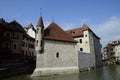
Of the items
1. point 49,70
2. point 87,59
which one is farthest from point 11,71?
point 87,59

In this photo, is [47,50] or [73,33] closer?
[47,50]

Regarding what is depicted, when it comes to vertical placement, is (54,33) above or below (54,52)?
above

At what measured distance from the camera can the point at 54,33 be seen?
1197 inches

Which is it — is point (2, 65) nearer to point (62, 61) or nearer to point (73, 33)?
point (62, 61)

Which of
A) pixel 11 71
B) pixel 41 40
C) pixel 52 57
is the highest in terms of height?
pixel 41 40

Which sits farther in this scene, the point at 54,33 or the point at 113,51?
the point at 113,51

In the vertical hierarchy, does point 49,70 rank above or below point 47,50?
below

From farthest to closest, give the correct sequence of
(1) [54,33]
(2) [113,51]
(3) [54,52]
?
(2) [113,51] < (1) [54,33] < (3) [54,52]

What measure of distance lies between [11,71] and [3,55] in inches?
216

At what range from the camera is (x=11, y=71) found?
90.9 ft

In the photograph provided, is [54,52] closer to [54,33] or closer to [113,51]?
[54,33]

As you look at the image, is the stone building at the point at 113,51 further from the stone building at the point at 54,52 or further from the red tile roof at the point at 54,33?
the red tile roof at the point at 54,33

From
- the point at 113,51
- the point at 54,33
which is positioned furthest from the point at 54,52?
the point at 113,51

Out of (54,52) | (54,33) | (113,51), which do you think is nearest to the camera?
(54,52)
